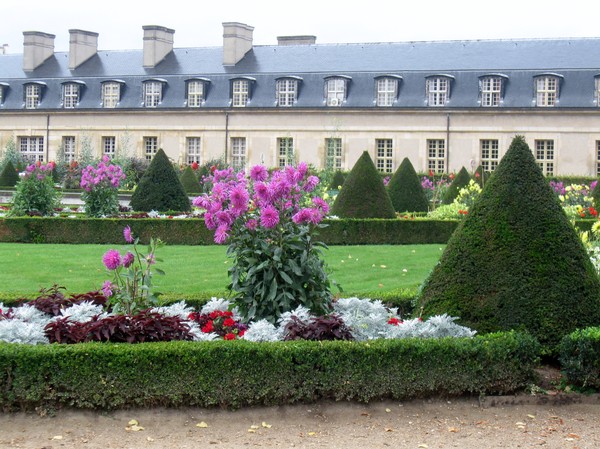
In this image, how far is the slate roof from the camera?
3256cm

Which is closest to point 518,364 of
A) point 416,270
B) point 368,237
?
point 416,270

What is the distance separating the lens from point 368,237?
16.5 m

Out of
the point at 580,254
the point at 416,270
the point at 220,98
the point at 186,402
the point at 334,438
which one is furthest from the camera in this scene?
the point at 220,98

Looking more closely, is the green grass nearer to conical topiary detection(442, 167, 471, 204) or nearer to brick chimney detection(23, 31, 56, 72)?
conical topiary detection(442, 167, 471, 204)

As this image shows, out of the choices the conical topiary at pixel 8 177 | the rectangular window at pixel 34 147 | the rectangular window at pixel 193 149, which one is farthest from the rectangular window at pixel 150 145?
the conical topiary at pixel 8 177

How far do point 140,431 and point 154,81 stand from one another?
3158cm

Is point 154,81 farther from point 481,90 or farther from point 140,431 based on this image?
point 140,431

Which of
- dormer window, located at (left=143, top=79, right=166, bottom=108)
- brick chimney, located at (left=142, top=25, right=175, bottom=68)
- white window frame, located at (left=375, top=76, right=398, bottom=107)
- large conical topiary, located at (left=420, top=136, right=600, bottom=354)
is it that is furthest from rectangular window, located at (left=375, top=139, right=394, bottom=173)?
large conical topiary, located at (left=420, top=136, right=600, bottom=354)

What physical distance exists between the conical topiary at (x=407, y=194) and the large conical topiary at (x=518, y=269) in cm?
1355

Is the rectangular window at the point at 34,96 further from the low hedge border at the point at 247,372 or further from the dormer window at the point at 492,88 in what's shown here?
the low hedge border at the point at 247,372

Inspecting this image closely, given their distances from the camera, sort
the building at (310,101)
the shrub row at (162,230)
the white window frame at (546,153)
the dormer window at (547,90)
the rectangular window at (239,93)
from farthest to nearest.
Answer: the rectangular window at (239,93) → the white window frame at (546,153) → the building at (310,101) → the dormer window at (547,90) → the shrub row at (162,230)

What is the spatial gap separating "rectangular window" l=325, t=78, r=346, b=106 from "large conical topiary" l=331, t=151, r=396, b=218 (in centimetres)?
1649

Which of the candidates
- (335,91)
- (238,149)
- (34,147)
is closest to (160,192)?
(335,91)

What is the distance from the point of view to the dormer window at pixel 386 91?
33.9 metres
